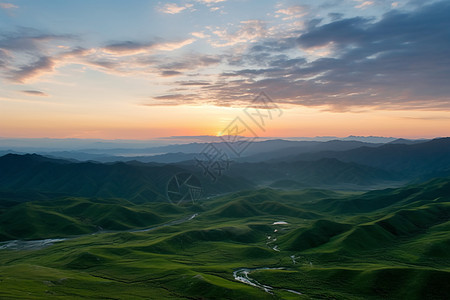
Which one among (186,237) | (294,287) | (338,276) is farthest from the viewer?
(186,237)

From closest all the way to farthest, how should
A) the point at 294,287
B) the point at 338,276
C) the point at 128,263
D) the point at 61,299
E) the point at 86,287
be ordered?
the point at 61,299 < the point at 86,287 < the point at 294,287 < the point at 338,276 < the point at 128,263

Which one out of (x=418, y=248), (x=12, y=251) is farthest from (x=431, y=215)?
(x=12, y=251)

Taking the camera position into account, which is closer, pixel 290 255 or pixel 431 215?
pixel 290 255

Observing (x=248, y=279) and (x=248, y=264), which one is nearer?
(x=248, y=279)

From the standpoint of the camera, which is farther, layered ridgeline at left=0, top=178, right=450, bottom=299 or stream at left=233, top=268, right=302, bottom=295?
stream at left=233, top=268, right=302, bottom=295

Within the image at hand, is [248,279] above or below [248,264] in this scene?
above

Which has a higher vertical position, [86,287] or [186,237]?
[86,287]

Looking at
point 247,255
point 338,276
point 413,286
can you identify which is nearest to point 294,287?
point 338,276

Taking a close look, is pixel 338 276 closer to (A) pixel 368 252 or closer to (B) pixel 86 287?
(A) pixel 368 252

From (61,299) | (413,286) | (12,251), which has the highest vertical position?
(61,299)

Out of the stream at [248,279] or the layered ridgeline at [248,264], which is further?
the stream at [248,279]
